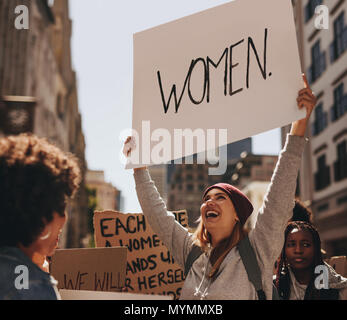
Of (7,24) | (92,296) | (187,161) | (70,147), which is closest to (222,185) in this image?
(187,161)

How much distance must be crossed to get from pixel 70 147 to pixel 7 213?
4187 cm

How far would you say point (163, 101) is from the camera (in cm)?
207

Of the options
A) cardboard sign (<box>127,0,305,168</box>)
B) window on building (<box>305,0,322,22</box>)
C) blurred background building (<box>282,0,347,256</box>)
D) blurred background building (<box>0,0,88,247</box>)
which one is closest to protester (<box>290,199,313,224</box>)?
cardboard sign (<box>127,0,305,168</box>)

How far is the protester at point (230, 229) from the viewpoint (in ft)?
6.16

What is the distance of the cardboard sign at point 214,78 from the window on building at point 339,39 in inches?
698

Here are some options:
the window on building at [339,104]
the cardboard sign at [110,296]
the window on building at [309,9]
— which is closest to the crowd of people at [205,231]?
the cardboard sign at [110,296]

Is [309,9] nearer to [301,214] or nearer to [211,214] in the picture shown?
[301,214]

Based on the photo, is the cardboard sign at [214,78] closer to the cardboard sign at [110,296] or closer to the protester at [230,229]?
the protester at [230,229]

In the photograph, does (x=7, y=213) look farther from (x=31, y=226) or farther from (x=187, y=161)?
(x=187, y=161)

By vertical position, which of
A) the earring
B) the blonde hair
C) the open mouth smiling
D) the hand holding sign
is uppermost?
the hand holding sign

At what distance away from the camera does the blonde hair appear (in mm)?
1987

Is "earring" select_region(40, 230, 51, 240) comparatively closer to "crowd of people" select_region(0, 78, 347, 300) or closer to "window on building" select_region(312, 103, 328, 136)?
"crowd of people" select_region(0, 78, 347, 300)

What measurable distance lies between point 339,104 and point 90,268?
18253 mm

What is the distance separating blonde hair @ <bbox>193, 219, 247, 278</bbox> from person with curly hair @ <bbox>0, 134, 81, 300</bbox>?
2.74ft
